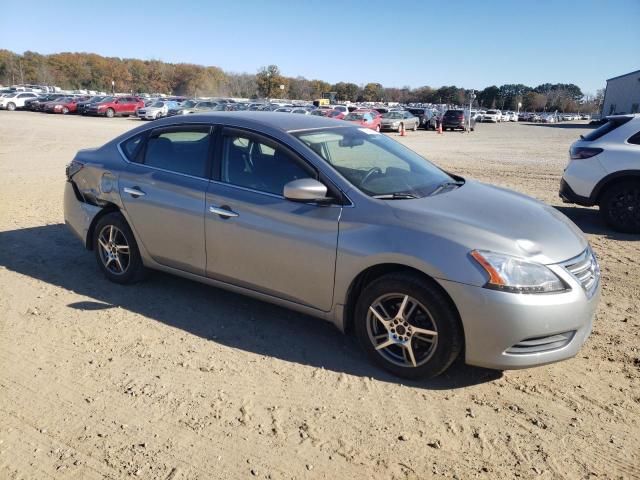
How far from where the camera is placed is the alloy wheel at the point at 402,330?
136 inches

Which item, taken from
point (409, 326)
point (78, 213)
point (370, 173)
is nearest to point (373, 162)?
point (370, 173)

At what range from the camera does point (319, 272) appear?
12.4 feet

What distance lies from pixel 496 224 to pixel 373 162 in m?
1.24

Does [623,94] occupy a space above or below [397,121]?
above

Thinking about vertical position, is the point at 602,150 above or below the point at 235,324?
above

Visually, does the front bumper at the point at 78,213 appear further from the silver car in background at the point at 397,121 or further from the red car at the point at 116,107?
the red car at the point at 116,107

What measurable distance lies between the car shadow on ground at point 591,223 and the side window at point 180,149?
5.71m

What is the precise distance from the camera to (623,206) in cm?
759

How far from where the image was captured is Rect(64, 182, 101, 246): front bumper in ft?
17.1

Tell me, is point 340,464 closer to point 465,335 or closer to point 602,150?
point 465,335

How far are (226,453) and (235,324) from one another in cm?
163

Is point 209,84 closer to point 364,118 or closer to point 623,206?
point 364,118

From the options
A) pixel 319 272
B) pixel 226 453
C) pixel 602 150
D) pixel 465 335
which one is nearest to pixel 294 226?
pixel 319 272

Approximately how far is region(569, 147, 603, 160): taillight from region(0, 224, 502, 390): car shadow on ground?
531 centimetres
